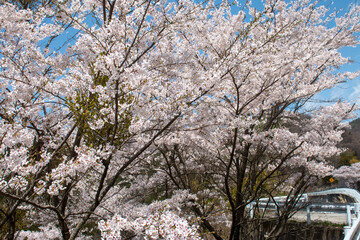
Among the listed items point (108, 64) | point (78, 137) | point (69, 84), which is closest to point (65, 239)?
point (78, 137)

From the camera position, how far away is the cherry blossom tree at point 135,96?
8.45 ft

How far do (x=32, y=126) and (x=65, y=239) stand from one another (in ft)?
5.73

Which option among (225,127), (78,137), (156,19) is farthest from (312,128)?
(78,137)

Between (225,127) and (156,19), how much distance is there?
261cm

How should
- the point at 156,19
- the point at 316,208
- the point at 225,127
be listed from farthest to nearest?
the point at 316,208 < the point at 225,127 < the point at 156,19

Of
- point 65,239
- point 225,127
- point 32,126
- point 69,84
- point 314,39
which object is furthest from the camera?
point 314,39

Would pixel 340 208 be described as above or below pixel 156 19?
below

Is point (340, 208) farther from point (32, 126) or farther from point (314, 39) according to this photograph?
point (32, 126)

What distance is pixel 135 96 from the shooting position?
2797 mm

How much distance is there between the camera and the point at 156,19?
3955 mm

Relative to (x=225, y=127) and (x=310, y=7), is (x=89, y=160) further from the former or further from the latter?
(x=310, y=7)

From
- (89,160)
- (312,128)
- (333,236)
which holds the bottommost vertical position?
(333,236)

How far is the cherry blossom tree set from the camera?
2576mm

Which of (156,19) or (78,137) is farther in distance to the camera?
(156,19)
